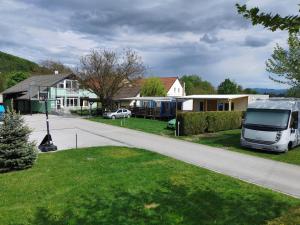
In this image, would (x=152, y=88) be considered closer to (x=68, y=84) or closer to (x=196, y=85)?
(x=68, y=84)

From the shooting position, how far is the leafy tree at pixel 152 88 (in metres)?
59.2

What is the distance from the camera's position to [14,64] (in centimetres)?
9450

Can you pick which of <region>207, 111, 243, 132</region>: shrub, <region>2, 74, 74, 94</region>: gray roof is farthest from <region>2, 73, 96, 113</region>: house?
<region>207, 111, 243, 132</region>: shrub

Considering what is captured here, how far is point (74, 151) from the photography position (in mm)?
17016

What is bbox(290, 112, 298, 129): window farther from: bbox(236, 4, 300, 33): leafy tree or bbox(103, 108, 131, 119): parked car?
bbox(103, 108, 131, 119): parked car

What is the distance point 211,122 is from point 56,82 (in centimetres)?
3228

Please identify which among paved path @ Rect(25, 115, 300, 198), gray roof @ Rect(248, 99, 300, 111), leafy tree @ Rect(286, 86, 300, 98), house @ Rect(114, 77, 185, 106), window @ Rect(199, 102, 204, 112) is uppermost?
house @ Rect(114, 77, 185, 106)

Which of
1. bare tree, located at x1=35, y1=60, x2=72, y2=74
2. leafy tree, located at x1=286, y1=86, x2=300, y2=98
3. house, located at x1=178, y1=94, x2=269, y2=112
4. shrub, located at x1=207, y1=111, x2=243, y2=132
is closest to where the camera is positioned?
leafy tree, located at x1=286, y1=86, x2=300, y2=98

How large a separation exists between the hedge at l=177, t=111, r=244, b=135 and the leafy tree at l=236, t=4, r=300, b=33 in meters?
19.5

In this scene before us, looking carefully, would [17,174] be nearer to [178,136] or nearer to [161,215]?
[161,215]

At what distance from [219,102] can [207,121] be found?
1478 centimetres

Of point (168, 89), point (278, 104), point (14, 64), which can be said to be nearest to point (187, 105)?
point (168, 89)

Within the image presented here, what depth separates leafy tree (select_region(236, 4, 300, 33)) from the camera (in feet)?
15.5

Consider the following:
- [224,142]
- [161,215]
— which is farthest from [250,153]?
[161,215]
